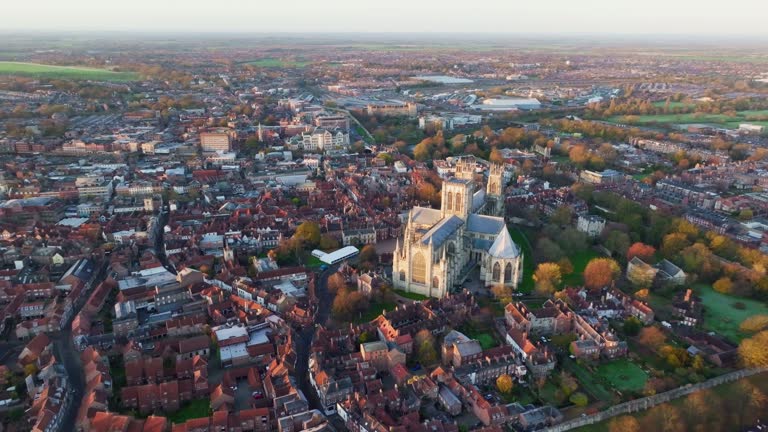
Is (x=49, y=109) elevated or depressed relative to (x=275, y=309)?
elevated

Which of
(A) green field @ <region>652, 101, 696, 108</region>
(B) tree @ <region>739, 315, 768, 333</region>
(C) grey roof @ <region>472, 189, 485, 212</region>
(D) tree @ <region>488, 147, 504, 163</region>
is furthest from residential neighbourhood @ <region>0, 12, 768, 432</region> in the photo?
(A) green field @ <region>652, 101, 696, 108</region>

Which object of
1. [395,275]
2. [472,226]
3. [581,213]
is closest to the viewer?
[395,275]

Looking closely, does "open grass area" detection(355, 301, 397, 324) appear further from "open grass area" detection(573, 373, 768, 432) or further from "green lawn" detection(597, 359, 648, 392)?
"open grass area" detection(573, 373, 768, 432)

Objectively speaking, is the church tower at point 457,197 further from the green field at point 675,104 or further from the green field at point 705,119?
the green field at point 675,104

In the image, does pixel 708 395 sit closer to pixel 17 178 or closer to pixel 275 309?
pixel 275 309

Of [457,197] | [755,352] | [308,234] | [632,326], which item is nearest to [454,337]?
[632,326]

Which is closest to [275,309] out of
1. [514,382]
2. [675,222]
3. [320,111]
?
[514,382]

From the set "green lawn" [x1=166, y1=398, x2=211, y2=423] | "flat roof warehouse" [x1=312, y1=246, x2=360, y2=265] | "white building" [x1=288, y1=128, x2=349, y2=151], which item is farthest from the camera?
"white building" [x1=288, y1=128, x2=349, y2=151]
